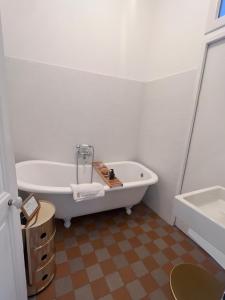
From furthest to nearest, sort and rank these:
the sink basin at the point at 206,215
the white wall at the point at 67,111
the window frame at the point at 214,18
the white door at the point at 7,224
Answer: the white wall at the point at 67,111 → the window frame at the point at 214,18 → the sink basin at the point at 206,215 → the white door at the point at 7,224

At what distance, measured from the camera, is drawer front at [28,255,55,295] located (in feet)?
3.86

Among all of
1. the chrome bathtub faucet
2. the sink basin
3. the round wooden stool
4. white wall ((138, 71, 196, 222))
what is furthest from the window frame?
the round wooden stool

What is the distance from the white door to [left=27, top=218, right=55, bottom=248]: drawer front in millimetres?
171

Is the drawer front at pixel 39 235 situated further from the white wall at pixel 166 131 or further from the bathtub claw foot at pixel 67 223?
the white wall at pixel 166 131

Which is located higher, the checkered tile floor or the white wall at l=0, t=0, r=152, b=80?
the white wall at l=0, t=0, r=152, b=80

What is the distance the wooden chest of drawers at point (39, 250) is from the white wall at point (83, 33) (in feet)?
5.72

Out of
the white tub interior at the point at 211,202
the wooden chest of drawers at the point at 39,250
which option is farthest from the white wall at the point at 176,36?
the wooden chest of drawers at the point at 39,250

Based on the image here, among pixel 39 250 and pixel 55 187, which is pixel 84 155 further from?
pixel 39 250

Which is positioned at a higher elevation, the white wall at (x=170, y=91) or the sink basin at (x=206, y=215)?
the white wall at (x=170, y=91)

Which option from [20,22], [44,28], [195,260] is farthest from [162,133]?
[20,22]

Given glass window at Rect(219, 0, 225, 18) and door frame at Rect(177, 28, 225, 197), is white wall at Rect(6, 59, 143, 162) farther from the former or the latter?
glass window at Rect(219, 0, 225, 18)

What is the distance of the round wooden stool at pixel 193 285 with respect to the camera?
3.66ft

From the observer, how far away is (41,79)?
1922 mm

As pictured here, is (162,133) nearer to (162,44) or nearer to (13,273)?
(162,44)
